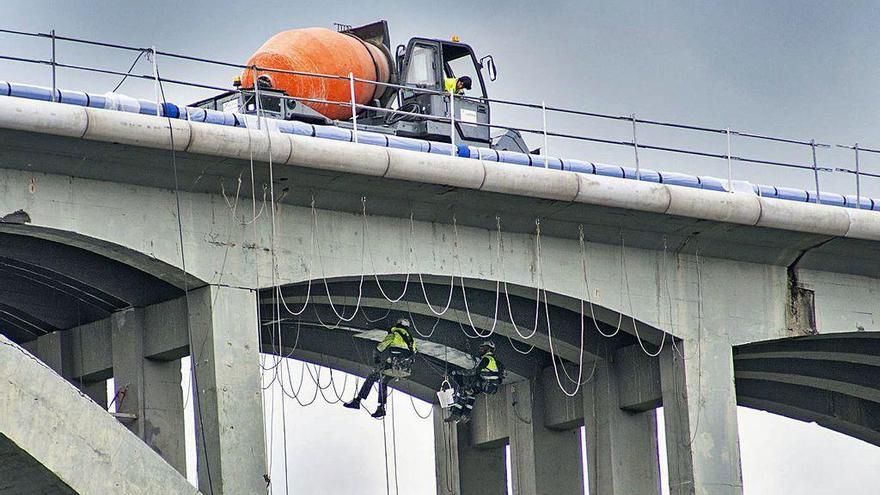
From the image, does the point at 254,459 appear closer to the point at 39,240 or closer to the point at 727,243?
the point at 39,240

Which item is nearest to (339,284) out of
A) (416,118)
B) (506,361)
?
(416,118)

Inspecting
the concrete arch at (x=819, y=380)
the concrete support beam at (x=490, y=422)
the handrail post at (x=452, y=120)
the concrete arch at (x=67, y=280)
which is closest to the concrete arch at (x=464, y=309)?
the concrete support beam at (x=490, y=422)

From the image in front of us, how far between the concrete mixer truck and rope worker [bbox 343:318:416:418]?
3.50 metres

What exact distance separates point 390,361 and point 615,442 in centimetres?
492

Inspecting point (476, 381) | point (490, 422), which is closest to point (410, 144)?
point (476, 381)

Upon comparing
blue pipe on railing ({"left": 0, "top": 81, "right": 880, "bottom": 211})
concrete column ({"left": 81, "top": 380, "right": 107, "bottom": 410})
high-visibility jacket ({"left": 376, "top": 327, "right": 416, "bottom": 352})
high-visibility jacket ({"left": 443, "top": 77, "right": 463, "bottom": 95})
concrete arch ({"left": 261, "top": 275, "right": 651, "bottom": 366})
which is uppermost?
high-visibility jacket ({"left": 443, "top": 77, "right": 463, "bottom": 95})

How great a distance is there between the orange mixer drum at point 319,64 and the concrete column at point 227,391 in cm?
478

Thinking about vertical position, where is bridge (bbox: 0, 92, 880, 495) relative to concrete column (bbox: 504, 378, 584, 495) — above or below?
above

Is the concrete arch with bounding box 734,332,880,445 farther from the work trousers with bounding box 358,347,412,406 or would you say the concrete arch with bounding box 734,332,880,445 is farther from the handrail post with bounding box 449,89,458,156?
the handrail post with bounding box 449,89,458,156

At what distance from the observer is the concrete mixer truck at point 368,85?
32.5 metres

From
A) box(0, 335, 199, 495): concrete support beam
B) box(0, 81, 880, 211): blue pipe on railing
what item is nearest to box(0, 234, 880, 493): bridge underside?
box(0, 81, 880, 211): blue pipe on railing

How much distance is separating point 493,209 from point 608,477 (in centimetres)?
613

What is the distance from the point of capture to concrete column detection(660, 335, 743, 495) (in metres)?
34.1

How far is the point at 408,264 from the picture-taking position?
31.8 meters
